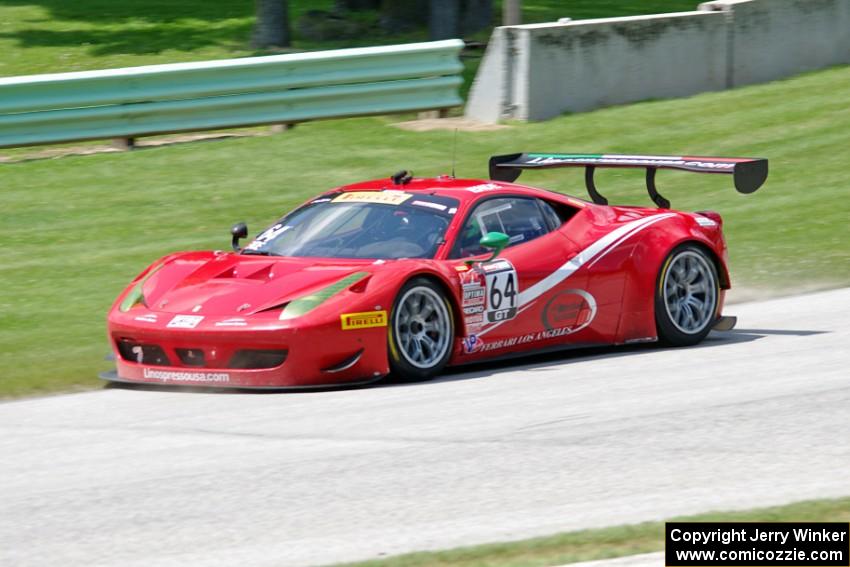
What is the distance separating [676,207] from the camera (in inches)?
625

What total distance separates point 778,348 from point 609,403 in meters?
2.22

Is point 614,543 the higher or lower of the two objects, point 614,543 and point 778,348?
the higher

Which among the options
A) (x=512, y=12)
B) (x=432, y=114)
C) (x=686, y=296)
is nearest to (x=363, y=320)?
(x=686, y=296)

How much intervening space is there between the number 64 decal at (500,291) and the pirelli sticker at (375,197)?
2.55ft

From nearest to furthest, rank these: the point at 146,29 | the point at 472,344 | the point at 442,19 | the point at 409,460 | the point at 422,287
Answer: the point at 409,460
the point at 422,287
the point at 472,344
the point at 442,19
the point at 146,29

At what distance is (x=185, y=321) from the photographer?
877cm

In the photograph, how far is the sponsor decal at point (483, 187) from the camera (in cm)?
990

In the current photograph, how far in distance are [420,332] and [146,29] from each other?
1807 cm

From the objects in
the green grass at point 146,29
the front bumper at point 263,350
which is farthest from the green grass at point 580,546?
the green grass at point 146,29

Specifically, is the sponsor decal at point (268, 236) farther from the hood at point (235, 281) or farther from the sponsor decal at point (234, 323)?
the sponsor decal at point (234, 323)

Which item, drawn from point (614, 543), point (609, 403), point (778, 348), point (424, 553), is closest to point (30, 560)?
point (424, 553)

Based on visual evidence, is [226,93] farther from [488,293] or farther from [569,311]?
[488,293]

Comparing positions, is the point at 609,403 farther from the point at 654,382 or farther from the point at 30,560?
the point at 30,560

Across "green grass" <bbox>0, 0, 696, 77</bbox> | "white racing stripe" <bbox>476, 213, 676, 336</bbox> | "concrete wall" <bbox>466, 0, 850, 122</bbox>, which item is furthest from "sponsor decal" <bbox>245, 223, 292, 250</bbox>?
"green grass" <bbox>0, 0, 696, 77</bbox>
